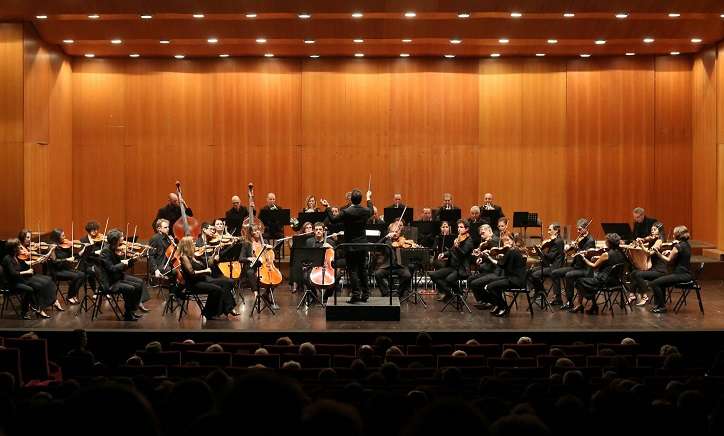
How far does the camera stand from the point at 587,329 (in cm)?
1068

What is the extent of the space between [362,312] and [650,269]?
452 centimetres

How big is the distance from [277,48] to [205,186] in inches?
141

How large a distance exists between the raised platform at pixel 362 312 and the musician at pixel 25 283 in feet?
13.4

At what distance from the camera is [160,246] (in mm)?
13086

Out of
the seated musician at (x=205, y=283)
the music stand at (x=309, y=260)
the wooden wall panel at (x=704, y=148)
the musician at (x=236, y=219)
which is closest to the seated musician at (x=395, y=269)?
the music stand at (x=309, y=260)

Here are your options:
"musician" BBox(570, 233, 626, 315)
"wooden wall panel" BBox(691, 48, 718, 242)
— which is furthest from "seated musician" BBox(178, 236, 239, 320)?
"wooden wall panel" BBox(691, 48, 718, 242)

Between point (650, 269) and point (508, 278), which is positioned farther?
point (650, 269)

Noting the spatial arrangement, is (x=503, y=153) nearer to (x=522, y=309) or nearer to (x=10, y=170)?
(x=522, y=309)

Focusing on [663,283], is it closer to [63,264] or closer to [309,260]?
[309,260]

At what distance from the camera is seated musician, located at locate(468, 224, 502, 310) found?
40.0 feet

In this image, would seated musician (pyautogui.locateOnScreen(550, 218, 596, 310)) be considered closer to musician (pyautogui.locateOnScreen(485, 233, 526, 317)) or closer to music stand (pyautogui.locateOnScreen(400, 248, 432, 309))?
musician (pyautogui.locateOnScreen(485, 233, 526, 317))

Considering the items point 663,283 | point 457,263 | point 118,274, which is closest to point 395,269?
point 457,263
